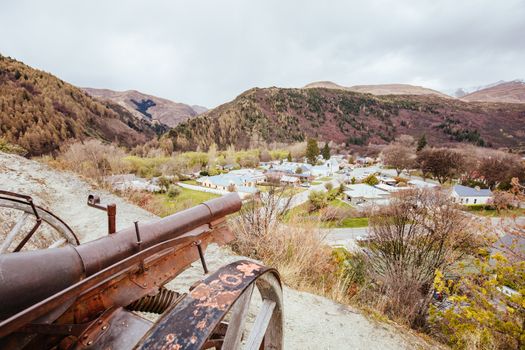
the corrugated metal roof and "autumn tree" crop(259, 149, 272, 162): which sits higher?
"autumn tree" crop(259, 149, 272, 162)

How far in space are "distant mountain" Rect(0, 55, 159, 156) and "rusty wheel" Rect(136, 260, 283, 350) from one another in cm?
3556

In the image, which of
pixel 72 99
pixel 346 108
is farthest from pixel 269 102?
pixel 72 99

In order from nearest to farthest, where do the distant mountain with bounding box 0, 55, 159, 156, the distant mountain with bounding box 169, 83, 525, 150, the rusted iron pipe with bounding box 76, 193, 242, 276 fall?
the rusted iron pipe with bounding box 76, 193, 242, 276 → the distant mountain with bounding box 0, 55, 159, 156 → the distant mountain with bounding box 169, 83, 525, 150

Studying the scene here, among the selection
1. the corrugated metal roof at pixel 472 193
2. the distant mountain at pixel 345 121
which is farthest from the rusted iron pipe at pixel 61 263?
the distant mountain at pixel 345 121

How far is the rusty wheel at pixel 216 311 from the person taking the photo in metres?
1.03

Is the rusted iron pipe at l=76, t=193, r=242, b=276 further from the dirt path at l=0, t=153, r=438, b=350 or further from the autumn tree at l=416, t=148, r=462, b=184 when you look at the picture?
the autumn tree at l=416, t=148, r=462, b=184

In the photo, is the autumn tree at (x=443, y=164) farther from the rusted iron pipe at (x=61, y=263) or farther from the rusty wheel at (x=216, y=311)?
the rusted iron pipe at (x=61, y=263)

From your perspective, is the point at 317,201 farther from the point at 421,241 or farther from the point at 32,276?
the point at 32,276

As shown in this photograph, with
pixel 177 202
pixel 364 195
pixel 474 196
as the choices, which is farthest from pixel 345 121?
pixel 177 202

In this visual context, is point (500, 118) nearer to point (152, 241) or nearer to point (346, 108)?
point (346, 108)

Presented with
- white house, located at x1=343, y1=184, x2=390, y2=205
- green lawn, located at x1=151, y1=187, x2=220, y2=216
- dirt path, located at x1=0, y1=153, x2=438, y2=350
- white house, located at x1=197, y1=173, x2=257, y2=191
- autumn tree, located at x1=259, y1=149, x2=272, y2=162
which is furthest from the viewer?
autumn tree, located at x1=259, y1=149, x2=272, y2=162

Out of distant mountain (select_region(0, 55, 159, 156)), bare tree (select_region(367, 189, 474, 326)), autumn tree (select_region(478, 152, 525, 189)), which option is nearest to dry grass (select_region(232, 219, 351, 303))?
bare tree (select_region(367, 189, 474, 326))

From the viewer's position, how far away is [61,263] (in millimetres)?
1199

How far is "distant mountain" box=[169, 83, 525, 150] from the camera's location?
262 feet
